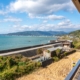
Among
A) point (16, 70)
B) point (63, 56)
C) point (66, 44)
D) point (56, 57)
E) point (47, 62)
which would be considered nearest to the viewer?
point (16, 70)

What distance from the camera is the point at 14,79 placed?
40.4ft

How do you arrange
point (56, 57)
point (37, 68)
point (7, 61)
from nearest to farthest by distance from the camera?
point (7, 61), point (37, 68), point (56, 57)

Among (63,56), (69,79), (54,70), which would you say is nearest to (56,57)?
(63,56)

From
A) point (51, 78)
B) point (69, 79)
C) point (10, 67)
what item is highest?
point (69, 79)

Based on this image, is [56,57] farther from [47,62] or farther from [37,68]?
[37,68]

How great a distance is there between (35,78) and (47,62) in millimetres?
4928

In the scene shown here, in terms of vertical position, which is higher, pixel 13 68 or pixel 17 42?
pixel 13 68

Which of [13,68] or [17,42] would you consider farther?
[17,42]

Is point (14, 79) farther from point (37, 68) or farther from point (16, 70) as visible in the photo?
point (37, 68)

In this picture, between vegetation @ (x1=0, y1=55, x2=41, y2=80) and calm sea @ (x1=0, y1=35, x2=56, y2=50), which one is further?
calm sea @ (x1=0, y1=35, x2=56, y2=50)

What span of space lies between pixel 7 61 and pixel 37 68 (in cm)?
299

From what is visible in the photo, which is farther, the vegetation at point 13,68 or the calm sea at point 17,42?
the calm sea at point 17,42

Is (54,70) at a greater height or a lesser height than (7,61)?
lesser

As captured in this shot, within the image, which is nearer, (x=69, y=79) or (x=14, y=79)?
(x=69, y=79)
